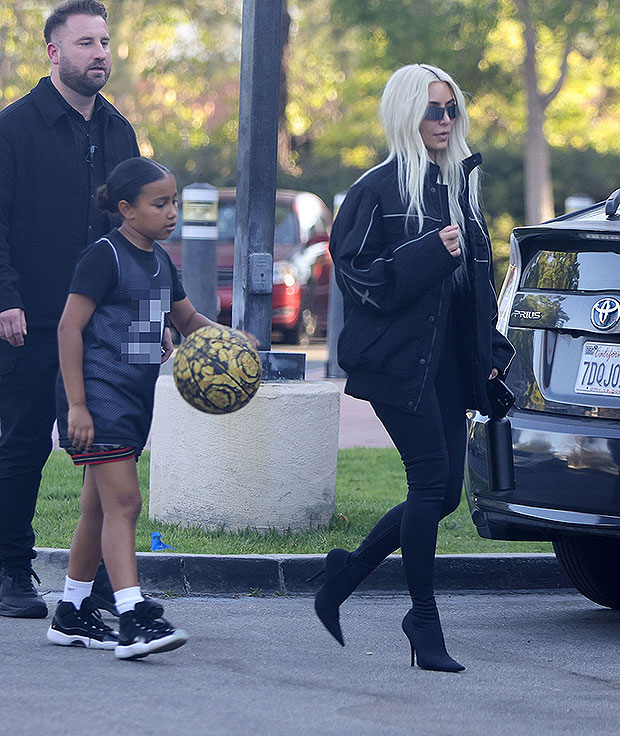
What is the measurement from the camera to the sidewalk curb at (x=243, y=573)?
5934 mm

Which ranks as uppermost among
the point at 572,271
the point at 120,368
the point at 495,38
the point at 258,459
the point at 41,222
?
the point at 495,38

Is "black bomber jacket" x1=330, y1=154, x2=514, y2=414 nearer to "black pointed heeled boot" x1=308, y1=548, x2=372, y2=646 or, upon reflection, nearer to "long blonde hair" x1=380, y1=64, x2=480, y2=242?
"long blonde hair" x1=380, y1=64, x2=480, y2=242

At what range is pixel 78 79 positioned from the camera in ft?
17.3

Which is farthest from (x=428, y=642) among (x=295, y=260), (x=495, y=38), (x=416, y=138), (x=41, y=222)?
(x=495, y=38)

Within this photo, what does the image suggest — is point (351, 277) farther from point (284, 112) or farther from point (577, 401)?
point (284, 112)

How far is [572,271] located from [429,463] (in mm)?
1019

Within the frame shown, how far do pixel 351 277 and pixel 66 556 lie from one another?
213 centimetres

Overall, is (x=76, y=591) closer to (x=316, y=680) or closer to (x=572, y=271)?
(x=316, y=680)

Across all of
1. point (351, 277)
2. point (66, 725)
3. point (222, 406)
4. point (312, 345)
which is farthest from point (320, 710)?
point (312, 345)

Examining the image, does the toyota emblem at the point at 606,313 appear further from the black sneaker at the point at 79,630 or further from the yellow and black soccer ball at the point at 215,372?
the black sneaker at the point at 79,630

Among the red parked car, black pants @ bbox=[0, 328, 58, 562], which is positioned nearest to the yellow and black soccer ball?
black pants @ bbox=[0, 328, 58, 562]

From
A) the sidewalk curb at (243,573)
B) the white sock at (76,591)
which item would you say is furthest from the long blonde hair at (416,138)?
the sidewalk curb at (243,573)

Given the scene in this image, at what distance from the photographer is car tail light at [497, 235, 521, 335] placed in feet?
17.5

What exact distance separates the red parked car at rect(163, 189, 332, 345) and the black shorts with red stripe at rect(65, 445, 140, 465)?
11811 mm
